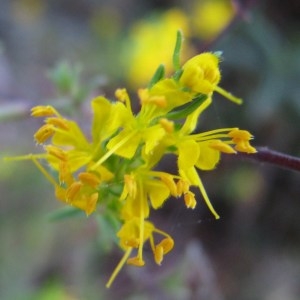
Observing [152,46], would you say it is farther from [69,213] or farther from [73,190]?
[73,190]

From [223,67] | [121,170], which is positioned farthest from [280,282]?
[121,170]

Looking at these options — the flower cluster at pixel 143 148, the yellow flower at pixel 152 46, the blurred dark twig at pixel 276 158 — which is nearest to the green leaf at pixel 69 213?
the flower cluster at pixel 143 148

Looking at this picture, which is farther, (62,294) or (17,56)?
(17,56)

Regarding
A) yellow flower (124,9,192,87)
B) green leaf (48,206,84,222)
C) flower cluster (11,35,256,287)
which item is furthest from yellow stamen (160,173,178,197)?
yellow flower (124,9,192,87)

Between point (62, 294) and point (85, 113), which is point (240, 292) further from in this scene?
point (85, 113)

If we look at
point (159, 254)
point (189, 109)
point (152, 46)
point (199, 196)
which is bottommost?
point (199, 196)

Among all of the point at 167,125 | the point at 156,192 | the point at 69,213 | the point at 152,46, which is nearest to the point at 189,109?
the point at 167,125
